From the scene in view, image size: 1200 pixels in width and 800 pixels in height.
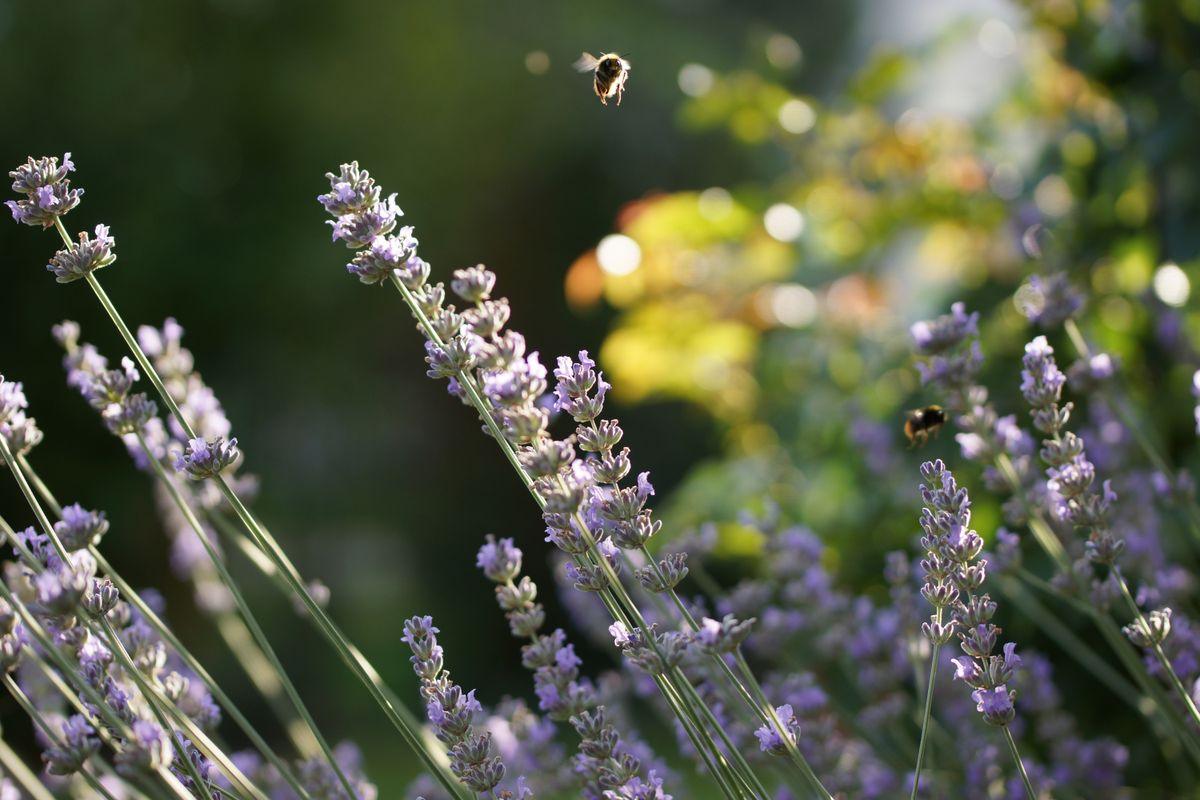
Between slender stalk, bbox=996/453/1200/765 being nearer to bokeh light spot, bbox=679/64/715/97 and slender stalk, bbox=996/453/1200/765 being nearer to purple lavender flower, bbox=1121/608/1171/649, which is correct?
purple lavender flower, bbox=1121/608/1171/649

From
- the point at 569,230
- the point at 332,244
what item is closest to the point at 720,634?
the point at 332,244

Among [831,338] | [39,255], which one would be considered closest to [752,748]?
[831,338]

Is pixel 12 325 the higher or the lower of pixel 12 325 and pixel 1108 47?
the higher

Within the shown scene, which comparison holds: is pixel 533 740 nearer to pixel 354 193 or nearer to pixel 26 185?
pixel 354 193

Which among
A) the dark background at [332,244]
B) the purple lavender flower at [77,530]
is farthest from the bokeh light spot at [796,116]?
the dark background at [332,244]

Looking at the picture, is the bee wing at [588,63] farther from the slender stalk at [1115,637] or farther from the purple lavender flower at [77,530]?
the purple lavender flower at [77,530]
